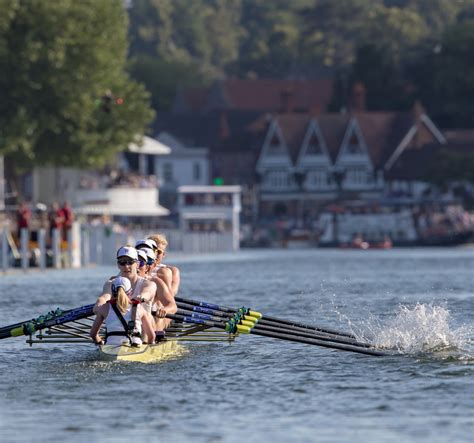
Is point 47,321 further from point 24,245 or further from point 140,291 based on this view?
point 24,245

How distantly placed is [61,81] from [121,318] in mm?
63723

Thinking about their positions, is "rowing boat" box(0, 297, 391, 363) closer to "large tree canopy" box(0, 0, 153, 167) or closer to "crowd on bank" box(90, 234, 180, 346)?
"crowd on bank" box(90, 234, 180, 346)

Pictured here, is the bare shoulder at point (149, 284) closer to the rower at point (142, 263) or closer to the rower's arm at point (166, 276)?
the rower at point (142, 263)

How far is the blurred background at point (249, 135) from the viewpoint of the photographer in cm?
8875

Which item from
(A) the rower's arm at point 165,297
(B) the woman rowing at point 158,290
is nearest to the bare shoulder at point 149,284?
(B) the woman rowing at point 158,290

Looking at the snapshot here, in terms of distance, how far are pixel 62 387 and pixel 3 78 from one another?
210 feet

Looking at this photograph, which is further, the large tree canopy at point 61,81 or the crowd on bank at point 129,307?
the large tree canopy at point 61,81

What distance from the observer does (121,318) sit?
2595 centimetres

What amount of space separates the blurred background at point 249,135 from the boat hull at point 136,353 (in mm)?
51646

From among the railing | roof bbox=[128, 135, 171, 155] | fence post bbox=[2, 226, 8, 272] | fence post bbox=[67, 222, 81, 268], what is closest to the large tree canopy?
the railing

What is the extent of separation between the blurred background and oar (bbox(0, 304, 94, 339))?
51.5 m

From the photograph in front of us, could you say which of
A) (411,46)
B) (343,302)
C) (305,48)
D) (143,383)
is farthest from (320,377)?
(305,48)

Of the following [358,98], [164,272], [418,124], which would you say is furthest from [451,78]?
[164,272]

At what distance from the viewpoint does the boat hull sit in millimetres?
26094
